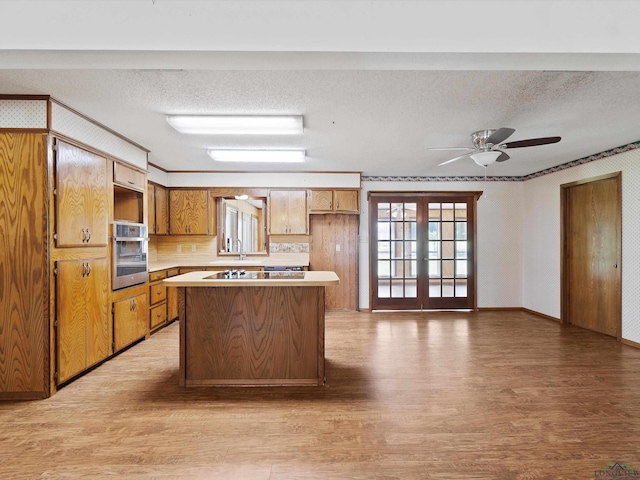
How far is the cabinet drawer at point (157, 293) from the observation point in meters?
4.07

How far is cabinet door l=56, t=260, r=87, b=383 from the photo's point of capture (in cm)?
257

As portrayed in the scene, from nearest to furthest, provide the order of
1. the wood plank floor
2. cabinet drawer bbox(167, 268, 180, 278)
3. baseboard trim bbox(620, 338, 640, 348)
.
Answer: the wood plank floor → baseboard trim bbox(620, 338, 640, 348) → cabinet drawer bbox(167, 268, 180, 278)

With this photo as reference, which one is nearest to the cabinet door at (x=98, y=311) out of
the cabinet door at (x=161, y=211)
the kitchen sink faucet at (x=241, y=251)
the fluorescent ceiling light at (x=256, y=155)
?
the fluorescent ceiling light at (x=256, y=155)

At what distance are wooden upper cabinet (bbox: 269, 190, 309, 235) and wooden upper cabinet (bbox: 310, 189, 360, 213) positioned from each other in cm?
17

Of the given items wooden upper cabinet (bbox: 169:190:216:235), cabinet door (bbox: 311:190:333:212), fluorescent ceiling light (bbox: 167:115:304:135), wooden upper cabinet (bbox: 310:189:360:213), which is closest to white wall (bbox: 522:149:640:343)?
wooden upper cabinet (bbox: 310:189:360:213)

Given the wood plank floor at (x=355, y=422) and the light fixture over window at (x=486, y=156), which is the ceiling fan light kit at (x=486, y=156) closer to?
the light fixture over window at (x=486, y=156)

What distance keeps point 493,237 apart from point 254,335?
184 inches

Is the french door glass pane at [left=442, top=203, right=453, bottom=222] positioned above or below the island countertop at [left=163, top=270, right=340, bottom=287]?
above

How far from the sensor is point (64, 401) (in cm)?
244

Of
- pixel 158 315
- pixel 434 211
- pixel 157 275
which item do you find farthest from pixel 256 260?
pixel 434 211

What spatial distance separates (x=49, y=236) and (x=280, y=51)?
2320mm

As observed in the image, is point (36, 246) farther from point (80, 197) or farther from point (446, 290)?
point (446, 290)

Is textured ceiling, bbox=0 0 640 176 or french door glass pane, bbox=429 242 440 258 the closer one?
textured ceiling, bbox=0 0 640 176

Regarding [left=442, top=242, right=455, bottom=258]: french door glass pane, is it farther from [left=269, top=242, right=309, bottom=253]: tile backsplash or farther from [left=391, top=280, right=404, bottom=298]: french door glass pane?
[left=269, top=242, right=309, bottom=253]: tile backsplash
